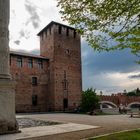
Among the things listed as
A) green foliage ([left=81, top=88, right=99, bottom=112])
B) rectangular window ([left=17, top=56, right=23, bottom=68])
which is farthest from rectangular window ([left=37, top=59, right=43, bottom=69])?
green foliage ([left=81, top=88, right=99, bottom=112])

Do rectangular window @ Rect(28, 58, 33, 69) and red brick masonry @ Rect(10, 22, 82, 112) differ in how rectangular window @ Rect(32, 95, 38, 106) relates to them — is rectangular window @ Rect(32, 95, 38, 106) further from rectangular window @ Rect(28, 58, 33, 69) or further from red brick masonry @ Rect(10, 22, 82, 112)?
rectangular window @ Rect(28, 58, 33, 69)

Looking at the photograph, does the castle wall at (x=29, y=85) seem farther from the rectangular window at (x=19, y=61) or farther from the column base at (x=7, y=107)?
the column base at (x=7, y=107)

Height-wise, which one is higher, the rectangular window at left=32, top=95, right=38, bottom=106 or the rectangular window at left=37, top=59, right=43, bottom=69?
the rectangular window at left=37, top=59, right=43, bottom=69

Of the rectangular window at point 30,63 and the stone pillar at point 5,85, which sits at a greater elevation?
the rectangular window at point 30,63

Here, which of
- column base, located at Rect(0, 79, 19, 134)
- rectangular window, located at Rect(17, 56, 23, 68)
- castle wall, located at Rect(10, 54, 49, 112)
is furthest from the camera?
rectangular window, located at Rect(17, 56, 23, 68)

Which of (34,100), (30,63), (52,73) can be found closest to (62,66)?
(52,73)

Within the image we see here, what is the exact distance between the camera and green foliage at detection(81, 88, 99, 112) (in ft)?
133

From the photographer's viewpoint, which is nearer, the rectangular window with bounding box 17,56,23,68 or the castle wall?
the castle wall

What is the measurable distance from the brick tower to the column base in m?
30.5

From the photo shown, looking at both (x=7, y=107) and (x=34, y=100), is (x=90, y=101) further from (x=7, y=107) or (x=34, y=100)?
(x=7, y=107)

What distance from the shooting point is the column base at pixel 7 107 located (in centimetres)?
1296

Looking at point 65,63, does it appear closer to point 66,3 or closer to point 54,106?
point 54,106

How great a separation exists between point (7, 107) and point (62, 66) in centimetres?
3212

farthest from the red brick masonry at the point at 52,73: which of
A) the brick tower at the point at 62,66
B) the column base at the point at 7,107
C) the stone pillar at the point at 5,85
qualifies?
the column base at the point at 7,107
